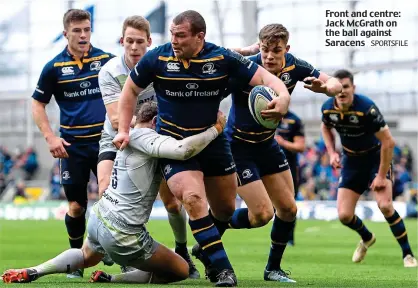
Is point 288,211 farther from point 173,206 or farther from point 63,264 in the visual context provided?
point 63,264

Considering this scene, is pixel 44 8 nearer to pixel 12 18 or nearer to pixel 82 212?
pixel 12 18

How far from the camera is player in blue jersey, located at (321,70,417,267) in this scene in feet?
40.9

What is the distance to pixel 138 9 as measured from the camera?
47688 mm

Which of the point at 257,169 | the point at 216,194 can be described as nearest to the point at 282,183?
the point at 257,169

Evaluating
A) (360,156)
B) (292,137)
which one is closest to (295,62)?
(360,156)

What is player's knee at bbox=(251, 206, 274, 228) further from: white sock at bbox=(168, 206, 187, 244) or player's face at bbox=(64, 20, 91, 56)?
player's face at bbox=(64, 20, 91, 56)

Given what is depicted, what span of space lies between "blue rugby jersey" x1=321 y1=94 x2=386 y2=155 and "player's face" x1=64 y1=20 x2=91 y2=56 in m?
3.73

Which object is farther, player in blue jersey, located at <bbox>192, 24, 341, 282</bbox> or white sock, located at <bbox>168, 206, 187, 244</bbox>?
white sock, located at <bbox>168, 206, 187, 244</bbox>

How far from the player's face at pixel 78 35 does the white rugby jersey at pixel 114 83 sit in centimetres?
71

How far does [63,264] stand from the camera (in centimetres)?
862

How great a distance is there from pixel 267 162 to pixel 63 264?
263 centimetres

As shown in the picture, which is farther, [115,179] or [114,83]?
[114,83]

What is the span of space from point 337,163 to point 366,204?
1352 cm

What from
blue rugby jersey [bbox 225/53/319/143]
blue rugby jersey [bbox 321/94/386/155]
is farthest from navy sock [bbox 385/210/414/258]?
blue rugby jersey [bbox 225/53/319/143]
